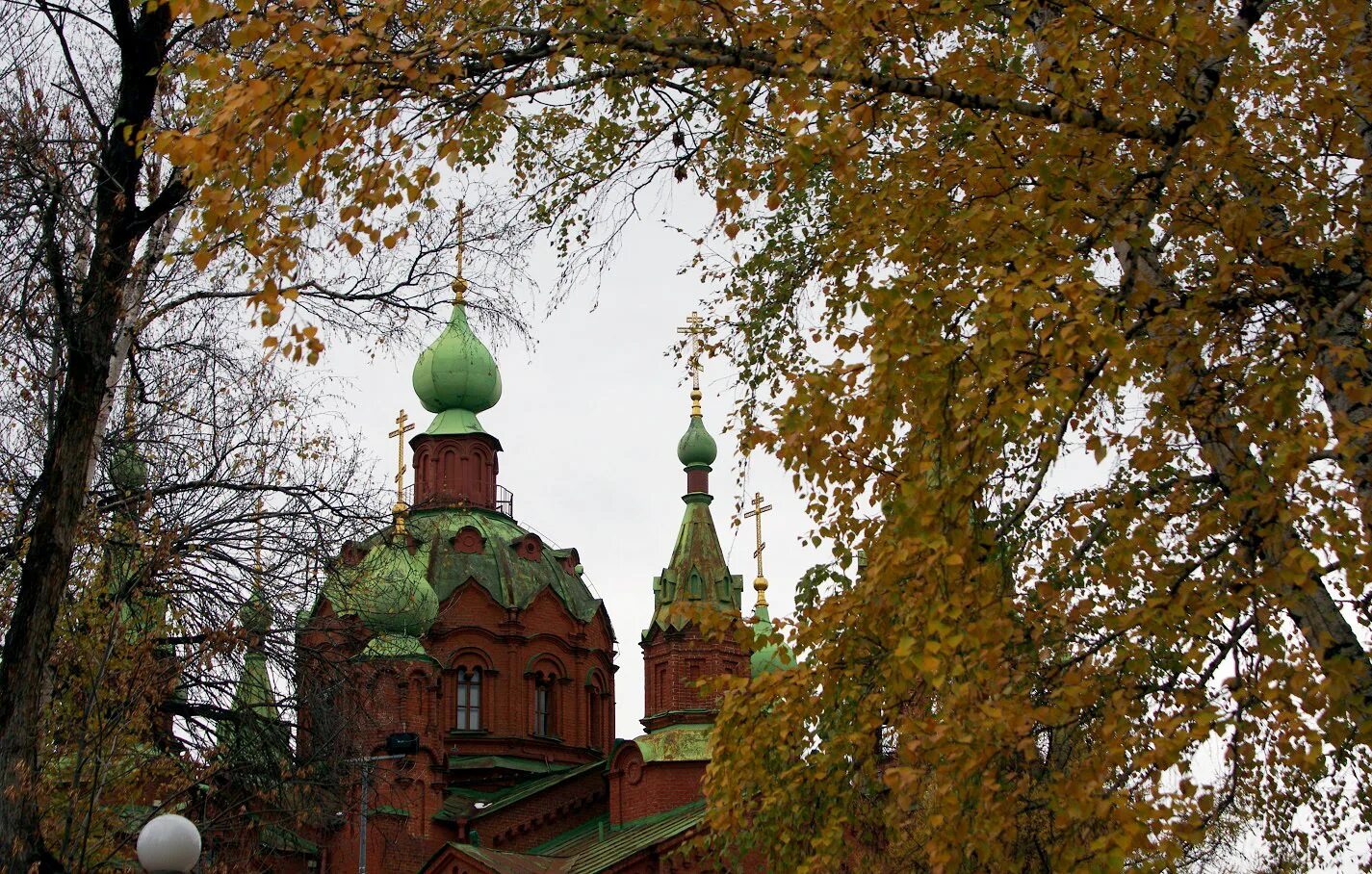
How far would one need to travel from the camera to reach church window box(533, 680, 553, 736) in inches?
1578

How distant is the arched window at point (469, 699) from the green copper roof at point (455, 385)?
7332mm

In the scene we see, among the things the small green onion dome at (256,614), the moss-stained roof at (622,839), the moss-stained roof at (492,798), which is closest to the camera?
the small green onion dome at (256,614)

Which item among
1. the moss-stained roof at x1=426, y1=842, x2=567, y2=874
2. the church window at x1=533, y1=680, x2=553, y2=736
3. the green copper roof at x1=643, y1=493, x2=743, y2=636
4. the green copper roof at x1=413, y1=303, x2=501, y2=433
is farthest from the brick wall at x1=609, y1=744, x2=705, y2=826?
the green copper roof at x1=413, y1=303, x2=501, y2=433

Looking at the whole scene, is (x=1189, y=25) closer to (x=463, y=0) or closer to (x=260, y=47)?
(x=463, y=0)

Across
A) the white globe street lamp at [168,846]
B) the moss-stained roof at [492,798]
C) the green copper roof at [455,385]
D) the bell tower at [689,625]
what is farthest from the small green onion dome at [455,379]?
the white globe street lamp at [168,846]

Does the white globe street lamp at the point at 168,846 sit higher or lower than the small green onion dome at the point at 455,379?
lower

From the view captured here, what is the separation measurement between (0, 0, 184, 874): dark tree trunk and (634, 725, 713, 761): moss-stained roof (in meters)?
25.8

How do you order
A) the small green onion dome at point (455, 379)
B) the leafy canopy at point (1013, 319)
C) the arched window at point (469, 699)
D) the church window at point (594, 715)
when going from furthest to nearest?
the small green onion dome at point (455, 379) < the church window at point (594, 715) < the arched window at point (469, 699) < the leafy canopy at point (1013, 319)

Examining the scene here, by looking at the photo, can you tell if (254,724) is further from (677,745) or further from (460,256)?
(677,745)

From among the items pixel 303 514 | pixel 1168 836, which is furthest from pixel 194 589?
pixel 1168 836

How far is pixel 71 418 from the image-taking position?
8.98 metres

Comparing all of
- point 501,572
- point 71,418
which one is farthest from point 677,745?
point 71,418

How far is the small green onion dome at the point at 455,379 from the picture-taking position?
140 feet

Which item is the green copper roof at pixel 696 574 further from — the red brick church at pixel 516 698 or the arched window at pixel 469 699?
the arched window at pixel 469 699
